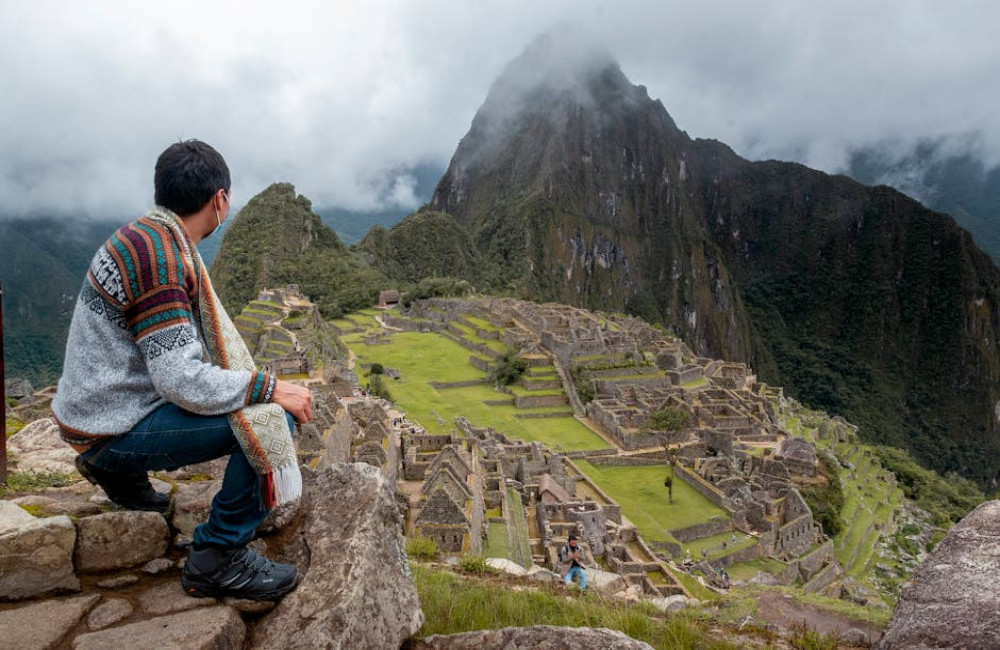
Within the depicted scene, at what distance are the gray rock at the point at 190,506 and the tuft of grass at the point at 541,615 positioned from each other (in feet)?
3.66

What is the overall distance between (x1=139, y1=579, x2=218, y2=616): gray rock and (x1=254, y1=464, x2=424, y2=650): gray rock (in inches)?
10.1

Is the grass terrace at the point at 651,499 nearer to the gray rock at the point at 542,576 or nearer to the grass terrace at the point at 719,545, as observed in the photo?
the grass terrace at the point at 719,545

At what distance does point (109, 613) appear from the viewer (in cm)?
246

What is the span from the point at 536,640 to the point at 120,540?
1748 mm

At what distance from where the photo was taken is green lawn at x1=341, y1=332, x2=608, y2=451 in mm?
24864

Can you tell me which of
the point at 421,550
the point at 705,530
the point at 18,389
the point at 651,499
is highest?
the point at 18,389

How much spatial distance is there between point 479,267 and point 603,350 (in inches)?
2005

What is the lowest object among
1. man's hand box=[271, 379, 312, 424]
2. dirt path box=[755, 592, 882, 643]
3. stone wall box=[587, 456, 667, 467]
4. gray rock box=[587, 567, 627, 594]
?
stone wall box=[587, 456, 667, 467]

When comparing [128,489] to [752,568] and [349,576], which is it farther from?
[752,568]

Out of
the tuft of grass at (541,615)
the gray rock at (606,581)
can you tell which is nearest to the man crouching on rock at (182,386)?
the tuft of grass at (541,615)

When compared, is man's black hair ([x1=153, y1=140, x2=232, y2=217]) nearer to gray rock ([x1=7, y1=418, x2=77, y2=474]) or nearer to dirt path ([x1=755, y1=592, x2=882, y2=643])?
gray rock ([x1=7, y1=418, x2=77, y2=474])

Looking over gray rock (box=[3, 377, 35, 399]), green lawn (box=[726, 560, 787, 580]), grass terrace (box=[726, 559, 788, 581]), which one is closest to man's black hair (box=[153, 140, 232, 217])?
gray rock (box=[3, 377, 35, 399])

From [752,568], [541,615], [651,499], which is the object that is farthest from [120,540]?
[651,499]

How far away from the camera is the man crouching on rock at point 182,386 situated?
7.75 ft
